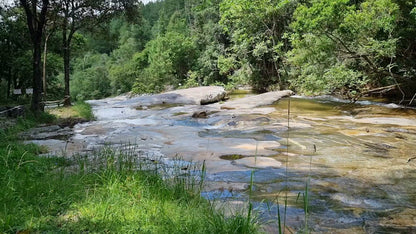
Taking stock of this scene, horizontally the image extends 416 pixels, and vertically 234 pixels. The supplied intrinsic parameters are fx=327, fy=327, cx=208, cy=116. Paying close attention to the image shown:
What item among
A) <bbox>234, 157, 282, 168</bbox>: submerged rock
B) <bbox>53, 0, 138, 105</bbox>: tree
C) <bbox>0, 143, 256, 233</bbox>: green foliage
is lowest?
<bbox>234, 157, 282, 168</bbox>: submerged rock

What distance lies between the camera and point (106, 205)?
283cm

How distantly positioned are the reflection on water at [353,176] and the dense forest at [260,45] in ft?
17.6

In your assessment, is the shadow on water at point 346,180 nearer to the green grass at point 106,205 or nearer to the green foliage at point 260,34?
the green grass at point 106,205

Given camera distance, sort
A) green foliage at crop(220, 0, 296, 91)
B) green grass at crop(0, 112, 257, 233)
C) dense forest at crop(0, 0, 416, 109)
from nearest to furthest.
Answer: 1. green grass at crop(0, 112, 257, 233)
2. dense forest at crop(0, 0, 416, 109)
3. green foliage at crop(220, 0, 296, 91)

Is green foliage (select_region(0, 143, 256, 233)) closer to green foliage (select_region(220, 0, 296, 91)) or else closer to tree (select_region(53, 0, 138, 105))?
tree (select_region(53, 0, 138, 105))

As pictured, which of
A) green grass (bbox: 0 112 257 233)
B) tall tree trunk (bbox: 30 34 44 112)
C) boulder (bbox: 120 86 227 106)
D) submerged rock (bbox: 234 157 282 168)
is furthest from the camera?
boulder (bbox: 120 86 227 106)

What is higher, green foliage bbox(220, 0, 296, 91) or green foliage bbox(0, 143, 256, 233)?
green foliage bbox(220, 0, 296, 91)

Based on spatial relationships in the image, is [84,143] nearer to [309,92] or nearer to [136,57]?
[309,92]

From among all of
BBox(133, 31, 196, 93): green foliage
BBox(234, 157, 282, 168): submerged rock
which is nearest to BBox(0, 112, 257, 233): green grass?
BBox(234, 157, 282, 168): submerged rock

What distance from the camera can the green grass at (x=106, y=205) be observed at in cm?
249

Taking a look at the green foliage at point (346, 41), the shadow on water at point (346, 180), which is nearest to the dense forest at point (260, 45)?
the green foliage at point (346, 41)

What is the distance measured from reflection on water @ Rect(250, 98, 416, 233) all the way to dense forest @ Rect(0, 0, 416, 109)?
5.35m

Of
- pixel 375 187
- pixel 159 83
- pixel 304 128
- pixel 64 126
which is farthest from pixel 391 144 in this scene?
pixel 159 83

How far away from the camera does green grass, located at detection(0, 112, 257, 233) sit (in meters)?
2.49
